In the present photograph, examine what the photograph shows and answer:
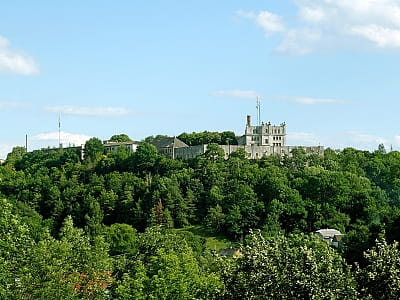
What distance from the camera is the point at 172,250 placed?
1705 inches

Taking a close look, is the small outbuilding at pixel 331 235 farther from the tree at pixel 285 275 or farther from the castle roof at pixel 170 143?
the tree at pixel 285 275

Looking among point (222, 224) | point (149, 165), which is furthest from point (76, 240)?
point (149, 165)

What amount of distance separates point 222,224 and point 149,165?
27.6 m

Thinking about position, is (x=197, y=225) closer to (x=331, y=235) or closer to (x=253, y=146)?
(x=331, y=235)

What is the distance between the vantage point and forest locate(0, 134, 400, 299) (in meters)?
21.5

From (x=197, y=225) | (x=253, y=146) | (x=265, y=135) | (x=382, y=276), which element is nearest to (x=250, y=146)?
(x=253, y=146)

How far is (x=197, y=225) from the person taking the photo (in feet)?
304

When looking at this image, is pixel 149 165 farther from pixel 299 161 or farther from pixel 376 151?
pixel 376 151

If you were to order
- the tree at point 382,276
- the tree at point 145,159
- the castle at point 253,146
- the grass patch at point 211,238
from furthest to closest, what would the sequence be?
the castle at point 253,146
the tree at point 145,159
the grass patch at point 211,238
the tree at point 382,276

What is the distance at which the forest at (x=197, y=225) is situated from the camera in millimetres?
21500

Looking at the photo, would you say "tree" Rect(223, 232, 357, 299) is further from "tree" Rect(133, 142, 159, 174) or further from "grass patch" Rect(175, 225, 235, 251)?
"tree" Rect(133, 142, 159, 174)

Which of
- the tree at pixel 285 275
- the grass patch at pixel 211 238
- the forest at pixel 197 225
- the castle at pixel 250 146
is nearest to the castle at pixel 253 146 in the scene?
the castle at pixel 250 146

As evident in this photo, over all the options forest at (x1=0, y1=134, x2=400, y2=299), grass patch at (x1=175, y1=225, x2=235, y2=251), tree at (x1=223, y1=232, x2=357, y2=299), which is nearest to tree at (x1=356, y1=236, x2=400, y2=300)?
forest at (x1=0, y1=134, x2=400, y2=299)

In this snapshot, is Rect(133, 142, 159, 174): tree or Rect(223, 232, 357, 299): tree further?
Rect(133, 142, 159, 174): tree
